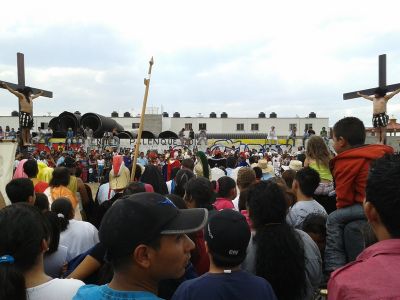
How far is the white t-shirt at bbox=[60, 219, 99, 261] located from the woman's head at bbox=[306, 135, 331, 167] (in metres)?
3.09

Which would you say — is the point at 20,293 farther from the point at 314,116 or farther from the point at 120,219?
the point at 314,116

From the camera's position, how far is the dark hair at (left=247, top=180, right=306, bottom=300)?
298 cm

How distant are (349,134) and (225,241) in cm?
196

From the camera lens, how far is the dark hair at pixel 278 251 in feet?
9.77

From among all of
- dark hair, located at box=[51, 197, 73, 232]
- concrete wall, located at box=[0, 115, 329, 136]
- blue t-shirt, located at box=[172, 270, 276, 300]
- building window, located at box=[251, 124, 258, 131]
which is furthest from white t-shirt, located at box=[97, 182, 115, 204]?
building window, located at box=[251, 124, 258, 131]

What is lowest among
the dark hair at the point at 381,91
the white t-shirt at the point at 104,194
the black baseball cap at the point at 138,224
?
the white t-shirt at the point at 104,194

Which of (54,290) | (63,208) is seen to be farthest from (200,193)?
(54,290)

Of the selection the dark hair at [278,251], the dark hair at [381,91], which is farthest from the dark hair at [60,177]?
the dark hair at [381,91]

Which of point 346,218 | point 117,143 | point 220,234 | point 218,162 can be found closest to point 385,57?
point 218,162

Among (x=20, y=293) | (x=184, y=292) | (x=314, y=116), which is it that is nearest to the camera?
(x=20, y=293)

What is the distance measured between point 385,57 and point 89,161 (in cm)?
1740

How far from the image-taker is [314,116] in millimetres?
65188

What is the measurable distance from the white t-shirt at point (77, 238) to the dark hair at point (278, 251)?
1.83 meters

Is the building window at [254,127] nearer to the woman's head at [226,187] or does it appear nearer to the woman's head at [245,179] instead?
the woman's head at [245,179]
